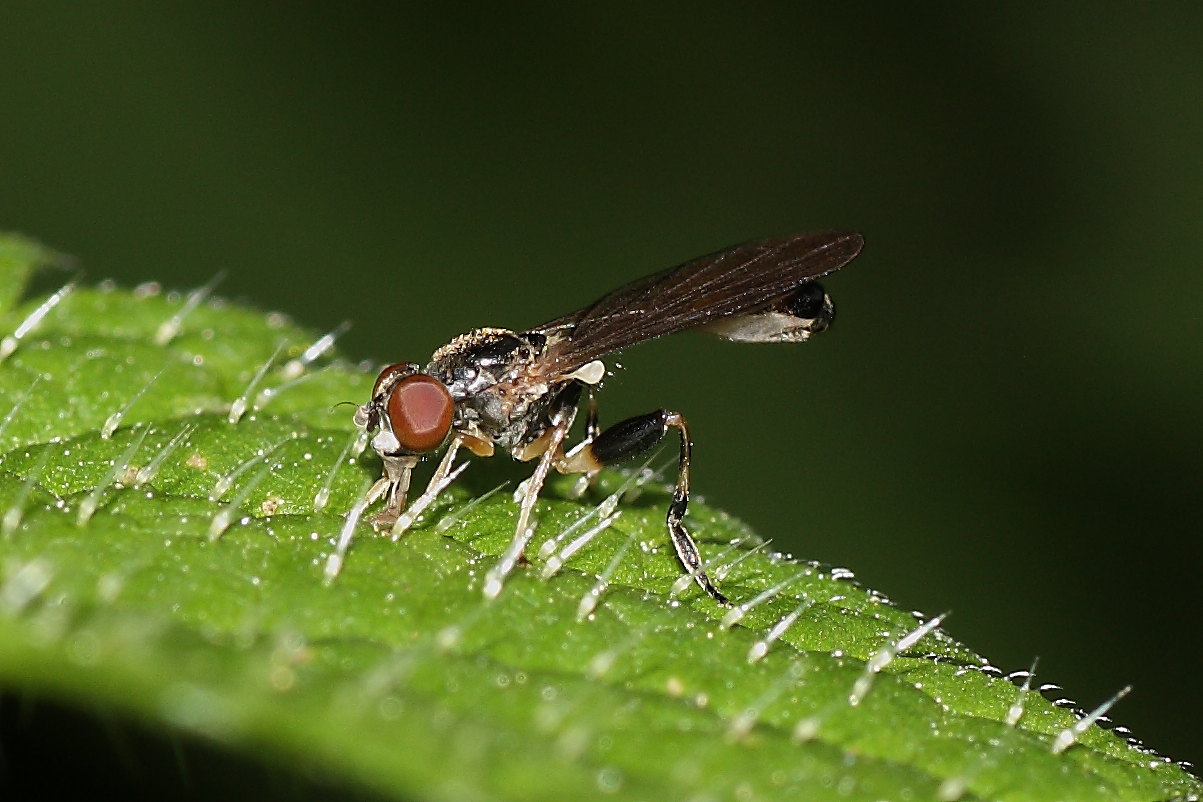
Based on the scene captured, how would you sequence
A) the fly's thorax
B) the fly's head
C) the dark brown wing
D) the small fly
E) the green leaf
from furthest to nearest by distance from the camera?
the dark brown wing → the fly's thorax → the small fly → the fly's head → the green leaf

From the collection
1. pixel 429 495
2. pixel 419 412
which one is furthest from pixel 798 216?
pixel 429 495

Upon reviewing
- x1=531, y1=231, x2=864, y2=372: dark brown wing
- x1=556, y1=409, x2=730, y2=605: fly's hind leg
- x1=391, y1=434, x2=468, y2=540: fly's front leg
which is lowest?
x1=556, y1=409, x2=730, y2=605: fly's hind leg

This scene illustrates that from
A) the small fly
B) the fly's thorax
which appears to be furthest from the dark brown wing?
the fly's thorax

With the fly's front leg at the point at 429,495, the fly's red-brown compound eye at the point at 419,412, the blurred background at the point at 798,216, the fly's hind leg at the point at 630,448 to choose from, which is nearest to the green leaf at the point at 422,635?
the fly's front leg at the point at 429,495

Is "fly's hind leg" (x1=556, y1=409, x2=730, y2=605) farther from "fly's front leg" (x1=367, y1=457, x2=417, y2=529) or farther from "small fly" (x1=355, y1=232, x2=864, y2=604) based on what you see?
"fly's front leg" (x1=367, y1=457, x2=417, y2=529)

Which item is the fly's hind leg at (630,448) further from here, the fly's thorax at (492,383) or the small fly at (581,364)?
the fly's thorax at (492,383)

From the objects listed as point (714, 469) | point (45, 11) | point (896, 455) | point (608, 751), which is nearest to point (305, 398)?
point (608, 751)

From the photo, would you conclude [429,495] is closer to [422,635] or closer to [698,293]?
[422,635]

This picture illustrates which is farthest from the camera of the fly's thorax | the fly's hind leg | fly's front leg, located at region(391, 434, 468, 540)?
the fly's thorax
